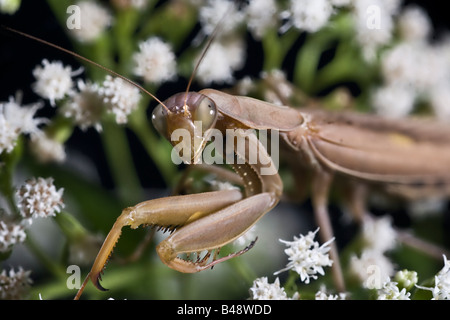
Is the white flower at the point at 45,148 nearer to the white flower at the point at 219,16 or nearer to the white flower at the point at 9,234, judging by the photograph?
the white flower at the point at 9,234

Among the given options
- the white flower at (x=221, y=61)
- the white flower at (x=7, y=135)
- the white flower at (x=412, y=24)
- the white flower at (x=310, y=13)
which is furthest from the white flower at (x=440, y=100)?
the white flower at (x=7, y=135)

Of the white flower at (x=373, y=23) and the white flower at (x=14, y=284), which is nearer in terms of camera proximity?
the white flower at (x=14, y=284)

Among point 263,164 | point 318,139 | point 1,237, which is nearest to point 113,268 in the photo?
point 1,237

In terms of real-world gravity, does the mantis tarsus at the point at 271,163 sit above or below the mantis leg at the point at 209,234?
above

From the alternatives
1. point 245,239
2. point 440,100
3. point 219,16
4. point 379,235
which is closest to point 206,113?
point 245,239

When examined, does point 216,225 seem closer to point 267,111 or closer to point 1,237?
point 267,111

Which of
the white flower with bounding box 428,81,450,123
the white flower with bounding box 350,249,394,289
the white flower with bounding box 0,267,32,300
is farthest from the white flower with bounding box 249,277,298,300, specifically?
the white flower with bounding box 428,81,450,123
